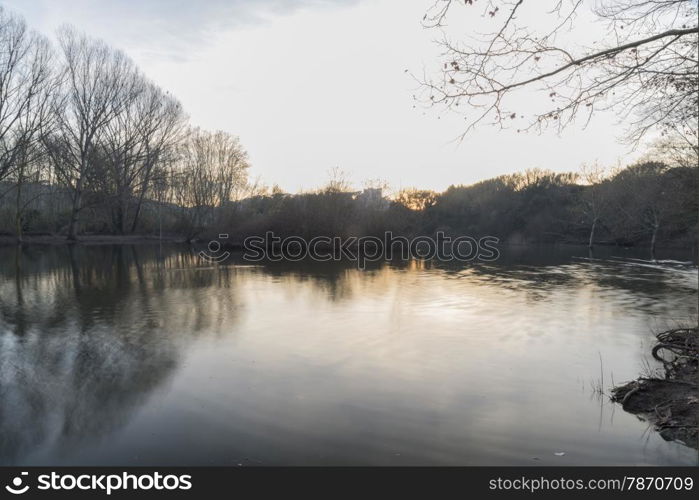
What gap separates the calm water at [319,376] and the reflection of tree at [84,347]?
0.12 ft

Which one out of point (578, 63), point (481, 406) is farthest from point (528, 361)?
point (578, 63)

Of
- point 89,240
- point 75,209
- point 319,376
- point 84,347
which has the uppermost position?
point 75,209

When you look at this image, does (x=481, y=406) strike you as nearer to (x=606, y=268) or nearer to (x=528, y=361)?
(x=528, y=361)

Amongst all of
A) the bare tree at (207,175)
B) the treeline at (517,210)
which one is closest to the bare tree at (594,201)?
the treeline at (517,210)

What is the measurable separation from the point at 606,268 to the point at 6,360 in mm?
25668

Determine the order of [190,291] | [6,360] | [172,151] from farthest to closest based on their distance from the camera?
[172,151] → [190,291] → [6,360]

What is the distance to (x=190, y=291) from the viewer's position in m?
14.7

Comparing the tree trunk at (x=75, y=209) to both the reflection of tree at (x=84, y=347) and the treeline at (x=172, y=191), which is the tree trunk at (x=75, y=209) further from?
the reflection of tree at (x=84, y=347)

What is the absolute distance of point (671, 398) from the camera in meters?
5.68

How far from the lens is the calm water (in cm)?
453

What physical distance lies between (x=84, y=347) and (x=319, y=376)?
3965mm
